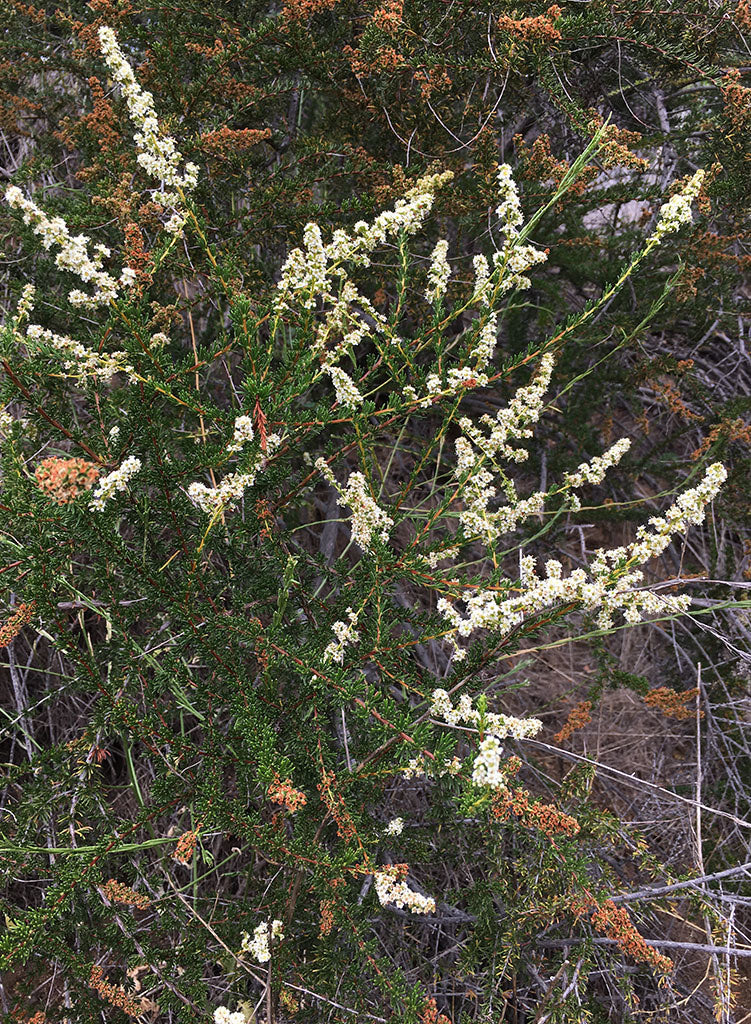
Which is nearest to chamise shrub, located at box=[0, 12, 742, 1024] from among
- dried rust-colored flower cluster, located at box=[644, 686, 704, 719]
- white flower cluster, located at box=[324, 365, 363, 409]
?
white flower cluster, located at box=[324, 365, 363, 409]

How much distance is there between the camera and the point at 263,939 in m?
1.45

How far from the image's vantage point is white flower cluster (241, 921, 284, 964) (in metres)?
1.41

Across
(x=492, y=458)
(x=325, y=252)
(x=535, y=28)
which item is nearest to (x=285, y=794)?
(x=492, y=458)

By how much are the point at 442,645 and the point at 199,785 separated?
1380mm

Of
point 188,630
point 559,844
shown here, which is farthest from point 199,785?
point 559,844

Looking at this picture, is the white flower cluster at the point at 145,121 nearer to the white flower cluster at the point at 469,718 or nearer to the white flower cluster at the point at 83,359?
the white flower cluster at the point at 83,359

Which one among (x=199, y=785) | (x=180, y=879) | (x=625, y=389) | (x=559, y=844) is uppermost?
(x=199, y=785)

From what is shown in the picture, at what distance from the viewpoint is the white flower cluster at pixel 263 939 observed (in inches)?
55.7

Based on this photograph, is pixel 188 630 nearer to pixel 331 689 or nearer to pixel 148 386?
pixel 331 689

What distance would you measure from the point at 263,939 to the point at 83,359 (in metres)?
1.44

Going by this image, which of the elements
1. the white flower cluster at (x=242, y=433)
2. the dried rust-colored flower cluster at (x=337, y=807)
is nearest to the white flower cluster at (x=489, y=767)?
the dried rust-colored flower cluster at (x=337, y=807)

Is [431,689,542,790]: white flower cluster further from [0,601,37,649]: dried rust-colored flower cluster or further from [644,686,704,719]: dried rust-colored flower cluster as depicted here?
[644,686,704,719]: dried rust-colored flower cluster

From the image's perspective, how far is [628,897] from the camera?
174cm

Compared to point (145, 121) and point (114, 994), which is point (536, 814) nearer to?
point (114, 994)
